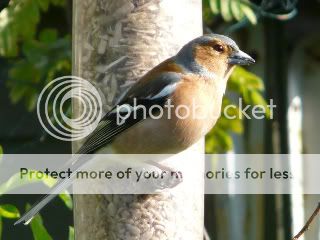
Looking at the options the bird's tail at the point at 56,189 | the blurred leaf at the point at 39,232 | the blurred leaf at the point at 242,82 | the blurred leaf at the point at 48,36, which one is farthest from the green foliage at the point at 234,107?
the blurred leaf at the point at 39,232

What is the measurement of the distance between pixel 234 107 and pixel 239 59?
1527mm

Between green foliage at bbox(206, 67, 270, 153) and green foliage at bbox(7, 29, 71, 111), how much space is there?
2.97 feet

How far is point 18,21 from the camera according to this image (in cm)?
527

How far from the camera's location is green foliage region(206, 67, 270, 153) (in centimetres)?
522

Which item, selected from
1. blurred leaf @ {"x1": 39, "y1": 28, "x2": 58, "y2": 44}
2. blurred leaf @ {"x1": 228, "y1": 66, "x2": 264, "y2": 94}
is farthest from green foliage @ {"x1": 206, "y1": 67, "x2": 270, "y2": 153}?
blurred leaf @ {"x1": 39, "y1": 28, "x2": 58, "y2": 44}

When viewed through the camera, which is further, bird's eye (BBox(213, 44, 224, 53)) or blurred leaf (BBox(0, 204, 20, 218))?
bird's eye (BBox(213, 44, 224, 53))

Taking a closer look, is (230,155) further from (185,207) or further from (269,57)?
(185,207)

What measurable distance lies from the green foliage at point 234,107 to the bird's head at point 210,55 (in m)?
1.38

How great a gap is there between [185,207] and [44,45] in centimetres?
174

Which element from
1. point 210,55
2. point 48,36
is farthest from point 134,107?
point 48,36

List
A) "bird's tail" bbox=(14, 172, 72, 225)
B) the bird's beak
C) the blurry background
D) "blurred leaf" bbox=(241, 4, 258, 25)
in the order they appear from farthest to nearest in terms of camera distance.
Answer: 1. the blurry background
2. "blurred leaf" bbox=(241, 4, 258, 25)
3. the bird's beak
4. "bird's tail" bbox=(14, 172, 72, 225)

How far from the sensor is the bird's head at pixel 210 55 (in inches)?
148

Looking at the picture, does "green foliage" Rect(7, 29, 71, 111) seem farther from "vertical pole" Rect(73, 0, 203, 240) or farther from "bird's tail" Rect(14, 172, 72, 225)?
"bird's tail" Rect(14, 172, 72, 225)

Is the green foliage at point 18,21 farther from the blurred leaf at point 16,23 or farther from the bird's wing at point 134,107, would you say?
the bird's wing at point 134,107
